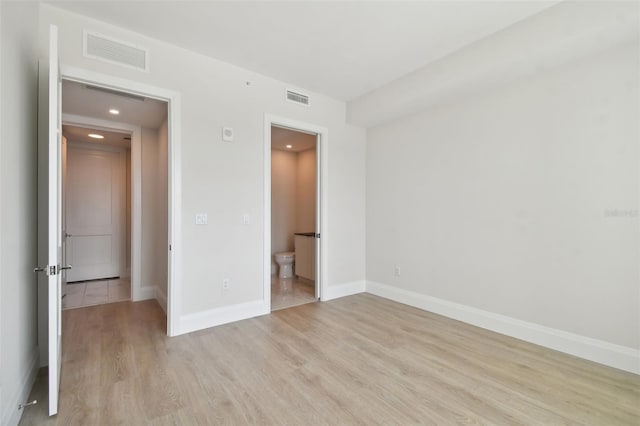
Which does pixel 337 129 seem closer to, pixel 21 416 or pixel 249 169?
pixel 249 169

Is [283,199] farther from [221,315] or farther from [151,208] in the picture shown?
[221,315]

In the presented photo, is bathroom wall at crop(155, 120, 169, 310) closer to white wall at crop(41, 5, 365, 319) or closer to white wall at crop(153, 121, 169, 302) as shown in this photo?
white wall at crop(153, 121, 169, 302)

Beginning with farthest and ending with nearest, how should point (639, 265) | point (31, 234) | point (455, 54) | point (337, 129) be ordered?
point (337, 129)
point (455, 54)
point (639, 265)
point (31, 234)

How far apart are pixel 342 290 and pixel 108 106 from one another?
379 centimetres

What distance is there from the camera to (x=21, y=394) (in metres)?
1.82

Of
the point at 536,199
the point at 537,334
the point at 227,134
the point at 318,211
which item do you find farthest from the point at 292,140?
the point at 537,334

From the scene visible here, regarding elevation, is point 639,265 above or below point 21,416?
above

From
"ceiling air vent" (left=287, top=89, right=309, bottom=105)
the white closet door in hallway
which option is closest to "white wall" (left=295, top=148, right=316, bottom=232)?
"ceiling air vent" (left=287, top=89, right=309, bottom=105)

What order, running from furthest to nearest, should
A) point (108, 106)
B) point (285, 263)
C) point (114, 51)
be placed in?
point (285, 263) → point (108, 106) → point (114, 51)

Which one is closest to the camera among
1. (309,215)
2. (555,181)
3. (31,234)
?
(31,234)

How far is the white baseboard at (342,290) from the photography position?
417 cm

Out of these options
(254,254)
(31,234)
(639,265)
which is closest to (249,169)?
(254,254)

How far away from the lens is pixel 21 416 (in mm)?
1751

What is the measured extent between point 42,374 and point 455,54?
4.56 m
